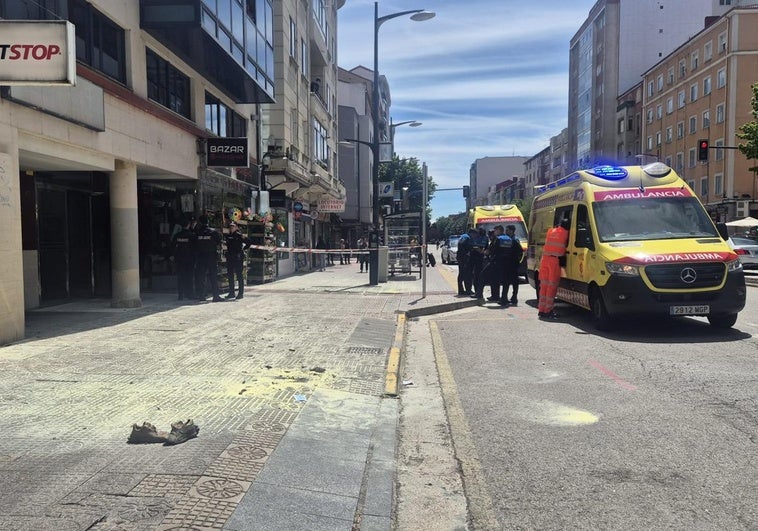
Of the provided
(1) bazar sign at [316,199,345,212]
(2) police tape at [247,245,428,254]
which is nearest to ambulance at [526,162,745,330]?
(2) police tape at [247,245,428,254]

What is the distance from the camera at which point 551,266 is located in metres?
10.7

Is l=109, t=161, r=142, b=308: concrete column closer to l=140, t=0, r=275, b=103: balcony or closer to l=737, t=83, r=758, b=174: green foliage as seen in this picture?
l=140, t=0, r=275, b=103: balcony

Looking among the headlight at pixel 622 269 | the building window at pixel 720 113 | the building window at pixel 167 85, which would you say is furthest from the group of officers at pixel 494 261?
the building window at pixel 720 113

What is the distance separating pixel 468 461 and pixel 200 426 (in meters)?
2.09

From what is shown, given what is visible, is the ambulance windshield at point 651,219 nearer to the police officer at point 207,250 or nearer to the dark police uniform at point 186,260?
the police officer at point 207,250

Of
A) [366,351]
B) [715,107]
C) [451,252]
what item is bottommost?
[366,351]

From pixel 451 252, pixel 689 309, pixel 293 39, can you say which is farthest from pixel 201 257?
pixel 451 252

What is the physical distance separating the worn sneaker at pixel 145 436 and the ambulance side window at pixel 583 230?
24.4ft

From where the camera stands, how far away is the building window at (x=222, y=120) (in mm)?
15703

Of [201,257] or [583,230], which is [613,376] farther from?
[201,257]

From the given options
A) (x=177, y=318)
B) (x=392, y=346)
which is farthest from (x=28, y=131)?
(x=392, y=346)

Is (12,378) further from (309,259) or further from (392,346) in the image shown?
(309,259)

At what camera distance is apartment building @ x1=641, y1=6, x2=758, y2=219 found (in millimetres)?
43000

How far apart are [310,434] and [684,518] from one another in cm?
257
